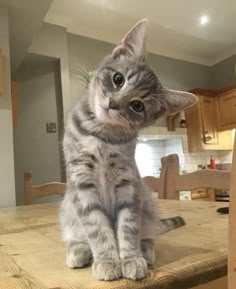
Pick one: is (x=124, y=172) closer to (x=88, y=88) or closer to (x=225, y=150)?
(x=88, y=88)

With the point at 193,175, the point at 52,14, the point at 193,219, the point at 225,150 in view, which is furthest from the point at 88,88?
the point at 225,150

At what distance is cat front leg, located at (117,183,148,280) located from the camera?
1.56ft

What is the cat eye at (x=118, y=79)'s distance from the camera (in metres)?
0.67

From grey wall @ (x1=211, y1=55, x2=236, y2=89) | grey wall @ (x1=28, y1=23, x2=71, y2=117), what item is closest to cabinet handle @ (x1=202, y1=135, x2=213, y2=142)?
grey wall @ (x1=211, y1=55, x2=236, y2=89)

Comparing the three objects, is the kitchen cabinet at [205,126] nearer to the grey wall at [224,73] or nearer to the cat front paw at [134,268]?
the grey wall at [224,73]

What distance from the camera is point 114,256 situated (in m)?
0.54

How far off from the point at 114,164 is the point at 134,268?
20 cm

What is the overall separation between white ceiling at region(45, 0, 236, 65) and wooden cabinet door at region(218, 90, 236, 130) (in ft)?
2.41

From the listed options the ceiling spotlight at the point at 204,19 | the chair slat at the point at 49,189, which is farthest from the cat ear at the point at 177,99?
the ceiling spotlight at the point at 204,19

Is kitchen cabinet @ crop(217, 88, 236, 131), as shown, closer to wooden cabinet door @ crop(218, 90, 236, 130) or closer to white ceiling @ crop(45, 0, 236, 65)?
wooden cabinet door @ crop(218, 90, 236, 130)

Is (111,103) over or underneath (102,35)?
underneath

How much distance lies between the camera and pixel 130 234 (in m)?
0.56

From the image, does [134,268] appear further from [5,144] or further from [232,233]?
[5,144]

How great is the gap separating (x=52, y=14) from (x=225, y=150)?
303cm
